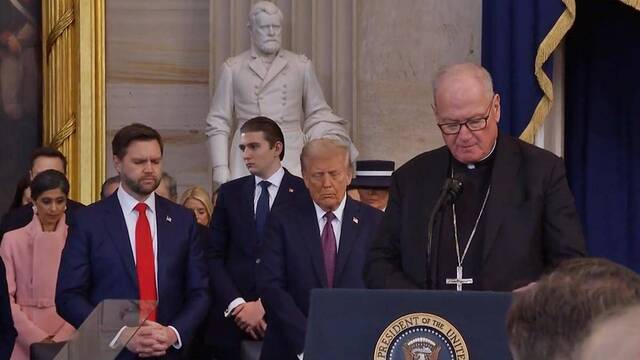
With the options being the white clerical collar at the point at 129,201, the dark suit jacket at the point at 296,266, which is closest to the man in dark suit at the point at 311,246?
the dark suit jacket at the point at 296,266

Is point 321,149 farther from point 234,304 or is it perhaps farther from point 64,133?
point 64,133

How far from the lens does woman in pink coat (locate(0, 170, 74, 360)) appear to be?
668cm

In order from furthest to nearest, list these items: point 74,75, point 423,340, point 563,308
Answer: point 74,75, point 423,340, point 563,308

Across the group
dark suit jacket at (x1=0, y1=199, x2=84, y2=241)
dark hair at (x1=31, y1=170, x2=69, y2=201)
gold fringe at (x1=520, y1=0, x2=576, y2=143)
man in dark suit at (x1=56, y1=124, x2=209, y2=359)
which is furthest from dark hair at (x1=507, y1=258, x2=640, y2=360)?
gold fringe at (x1=520, y1=0, x2=576, y2=143)

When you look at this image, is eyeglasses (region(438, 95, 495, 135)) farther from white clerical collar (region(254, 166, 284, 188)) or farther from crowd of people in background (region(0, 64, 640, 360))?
white clerical collar (region(254, 166, 284, 188))

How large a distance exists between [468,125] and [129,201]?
2.05 meters

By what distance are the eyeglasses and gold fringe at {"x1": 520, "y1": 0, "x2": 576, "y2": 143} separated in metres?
4.30

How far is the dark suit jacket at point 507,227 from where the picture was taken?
14.1 ft

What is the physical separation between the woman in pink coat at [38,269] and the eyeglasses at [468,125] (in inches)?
112

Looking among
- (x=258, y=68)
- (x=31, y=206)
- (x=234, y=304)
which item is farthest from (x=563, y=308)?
(x=258, y=68)

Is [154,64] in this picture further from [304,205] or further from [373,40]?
[304,205]

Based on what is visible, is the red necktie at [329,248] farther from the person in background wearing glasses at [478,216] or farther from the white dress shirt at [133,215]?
the person in background wearing glasses at [478,216]

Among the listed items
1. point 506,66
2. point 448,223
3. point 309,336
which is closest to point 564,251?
point 448,223

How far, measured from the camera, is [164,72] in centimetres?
997
